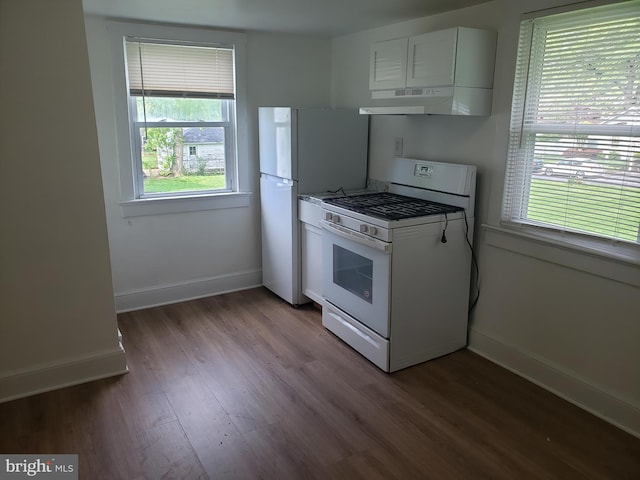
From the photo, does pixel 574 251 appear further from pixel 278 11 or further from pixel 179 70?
pixel 179 70

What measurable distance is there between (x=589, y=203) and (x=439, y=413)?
1300 mm

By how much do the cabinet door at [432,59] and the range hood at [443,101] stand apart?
44 millimetres

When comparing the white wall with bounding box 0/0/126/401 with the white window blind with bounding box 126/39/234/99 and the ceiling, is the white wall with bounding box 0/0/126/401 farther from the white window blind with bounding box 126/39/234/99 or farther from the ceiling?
the white window blind with bounding box 126/39/234/99

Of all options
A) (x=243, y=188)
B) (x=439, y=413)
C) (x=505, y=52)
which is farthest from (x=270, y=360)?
(x=505, y=52)

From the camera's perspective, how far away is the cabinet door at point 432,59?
270 centimetres

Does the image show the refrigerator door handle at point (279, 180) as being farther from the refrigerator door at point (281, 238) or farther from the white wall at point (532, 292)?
the white wall at point (532, 292)

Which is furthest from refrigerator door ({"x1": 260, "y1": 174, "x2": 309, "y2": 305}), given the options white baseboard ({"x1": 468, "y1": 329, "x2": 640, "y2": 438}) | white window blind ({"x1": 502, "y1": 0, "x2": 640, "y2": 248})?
white window blind ({"x1": 502, "y1": 0, "x2": 640, "y2": 248})

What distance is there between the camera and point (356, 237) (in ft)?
9.75

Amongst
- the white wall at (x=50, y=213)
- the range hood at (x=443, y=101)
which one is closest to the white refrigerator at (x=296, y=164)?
the range hood at (x=443, y=101)

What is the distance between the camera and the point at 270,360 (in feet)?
10.1

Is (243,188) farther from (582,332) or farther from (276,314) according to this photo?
(582,332)

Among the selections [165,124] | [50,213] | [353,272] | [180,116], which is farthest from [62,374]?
[180,116]

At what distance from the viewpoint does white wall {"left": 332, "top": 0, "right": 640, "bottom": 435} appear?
2410 millimetres

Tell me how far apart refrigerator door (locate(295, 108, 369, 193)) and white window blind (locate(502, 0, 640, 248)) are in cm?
137
